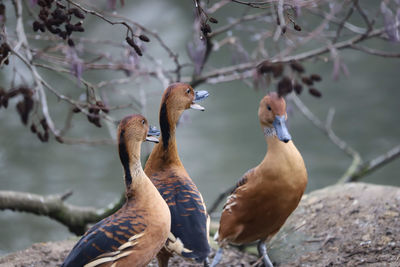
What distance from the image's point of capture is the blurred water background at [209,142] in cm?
809

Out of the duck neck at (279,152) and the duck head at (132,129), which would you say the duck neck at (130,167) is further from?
the duck neck at (279,152)

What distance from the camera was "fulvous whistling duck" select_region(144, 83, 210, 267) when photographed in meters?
3.06

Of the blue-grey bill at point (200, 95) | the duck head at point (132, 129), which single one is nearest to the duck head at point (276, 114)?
the blue-grey bill at point (200, 95)

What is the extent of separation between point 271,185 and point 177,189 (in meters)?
0.53

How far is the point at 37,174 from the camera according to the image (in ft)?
27.5

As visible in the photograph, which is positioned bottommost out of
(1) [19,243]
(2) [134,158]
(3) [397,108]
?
(1) [19,243]

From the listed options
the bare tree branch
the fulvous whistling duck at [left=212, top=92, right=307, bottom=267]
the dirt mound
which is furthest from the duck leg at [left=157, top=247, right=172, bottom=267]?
the bare tree branch

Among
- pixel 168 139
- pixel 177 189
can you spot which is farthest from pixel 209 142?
pixel 177 189

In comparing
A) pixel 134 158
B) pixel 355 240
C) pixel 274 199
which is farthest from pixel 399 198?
pixel 134 158

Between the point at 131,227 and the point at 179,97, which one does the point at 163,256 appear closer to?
the point at 131,227

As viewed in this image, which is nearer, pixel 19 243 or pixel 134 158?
pixel 134 158

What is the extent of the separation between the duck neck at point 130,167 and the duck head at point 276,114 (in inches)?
32.0

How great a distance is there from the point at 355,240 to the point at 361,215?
1.00 ft

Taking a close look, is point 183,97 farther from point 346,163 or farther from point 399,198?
point 346,163
